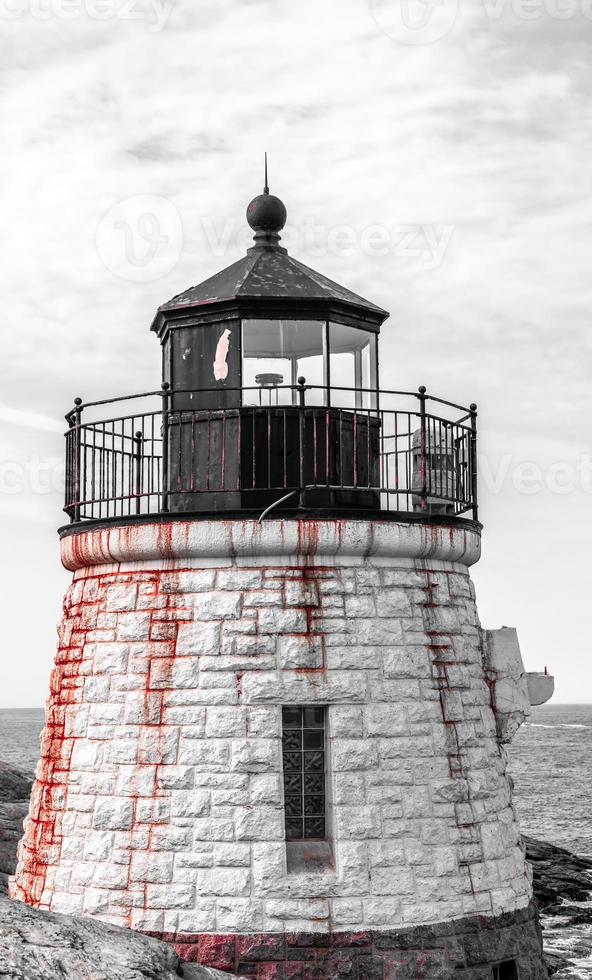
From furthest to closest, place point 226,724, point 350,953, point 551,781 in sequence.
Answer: point 551,781
point 226,724
point 350,953

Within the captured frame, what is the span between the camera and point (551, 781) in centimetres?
6138

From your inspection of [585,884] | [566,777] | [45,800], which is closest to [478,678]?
[45,800]

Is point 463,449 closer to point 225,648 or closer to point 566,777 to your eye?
point 225,648

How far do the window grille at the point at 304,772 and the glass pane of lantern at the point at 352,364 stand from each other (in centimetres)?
302

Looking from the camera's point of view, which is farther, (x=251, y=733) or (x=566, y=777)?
(x=566, y=777)

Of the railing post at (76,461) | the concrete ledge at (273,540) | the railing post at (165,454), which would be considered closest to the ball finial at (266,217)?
the railing post at (165,454)

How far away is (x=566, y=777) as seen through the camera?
64.1m

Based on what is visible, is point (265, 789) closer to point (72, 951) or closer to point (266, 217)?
point (72, 951)

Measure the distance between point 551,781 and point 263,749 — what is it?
54.3 meters

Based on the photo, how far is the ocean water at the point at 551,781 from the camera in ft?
133

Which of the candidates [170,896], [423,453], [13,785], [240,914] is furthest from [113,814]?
[13,785]

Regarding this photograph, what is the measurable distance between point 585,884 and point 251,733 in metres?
19.2

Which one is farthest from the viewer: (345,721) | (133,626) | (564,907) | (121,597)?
(564,907)

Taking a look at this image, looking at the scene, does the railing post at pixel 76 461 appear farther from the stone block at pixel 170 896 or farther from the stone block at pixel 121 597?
the stone block at pixel 170 896
